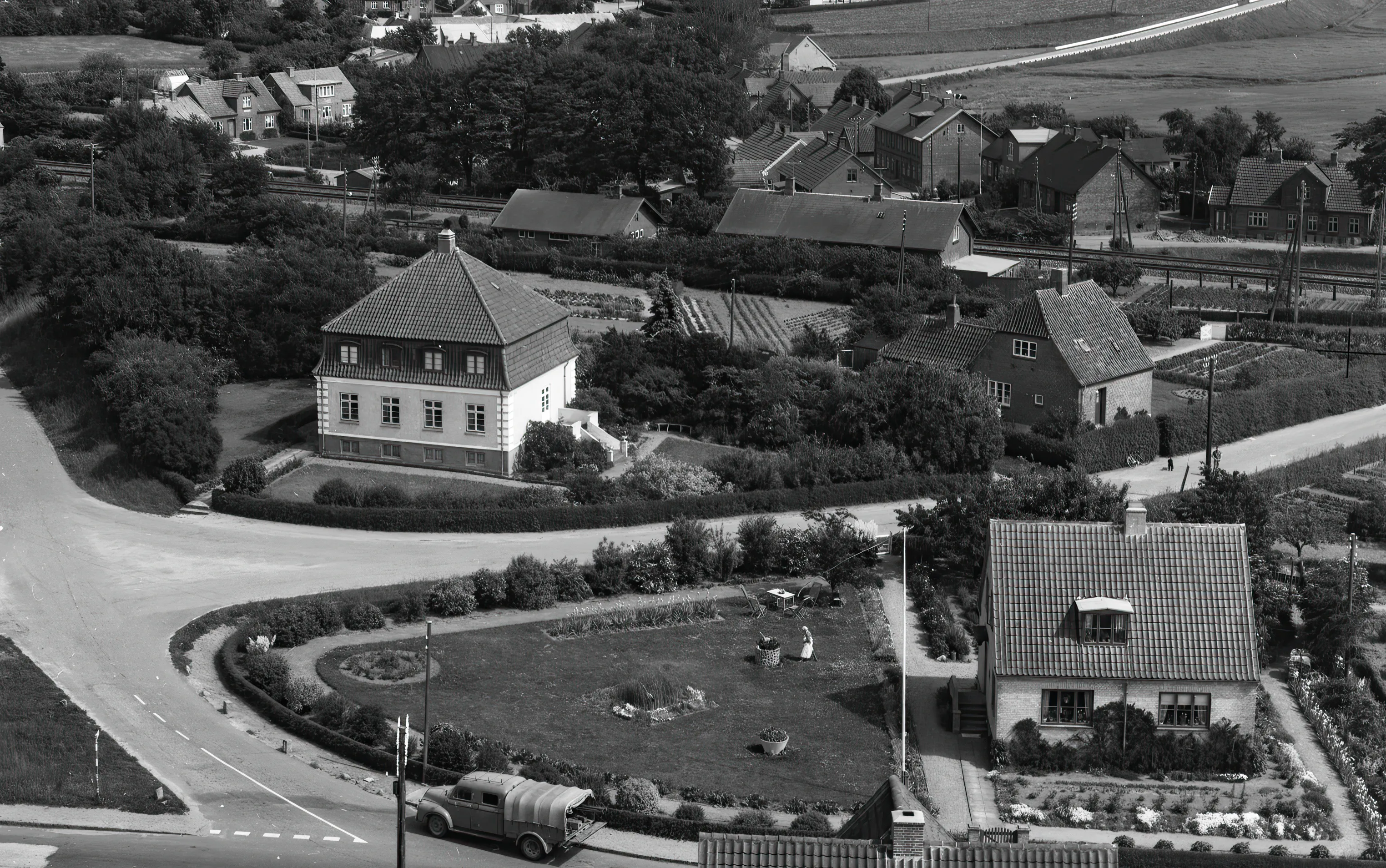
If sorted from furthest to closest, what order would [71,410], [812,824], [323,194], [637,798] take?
[323,194] < [71,410] < [637,798] < [812,824]

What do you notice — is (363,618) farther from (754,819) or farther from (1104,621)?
(1104,621)

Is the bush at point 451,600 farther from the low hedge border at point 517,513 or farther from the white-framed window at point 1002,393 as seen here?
the white-framed window at point 1002,393

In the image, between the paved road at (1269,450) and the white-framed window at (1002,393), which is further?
the white-framed window at (1002,393)

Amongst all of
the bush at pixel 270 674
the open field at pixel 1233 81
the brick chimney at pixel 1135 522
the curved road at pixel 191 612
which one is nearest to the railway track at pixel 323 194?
the curved road at pixel 191 612

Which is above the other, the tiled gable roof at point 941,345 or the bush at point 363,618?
the tiled gable roof at point 941,345

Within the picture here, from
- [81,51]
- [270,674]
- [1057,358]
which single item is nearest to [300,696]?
[270,674]

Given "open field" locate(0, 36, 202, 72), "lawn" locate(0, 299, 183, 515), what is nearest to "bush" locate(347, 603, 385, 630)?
"lawn" locate(0, 299, 183, 515)

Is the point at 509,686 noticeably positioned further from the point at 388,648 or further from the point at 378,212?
the point at 378,212
